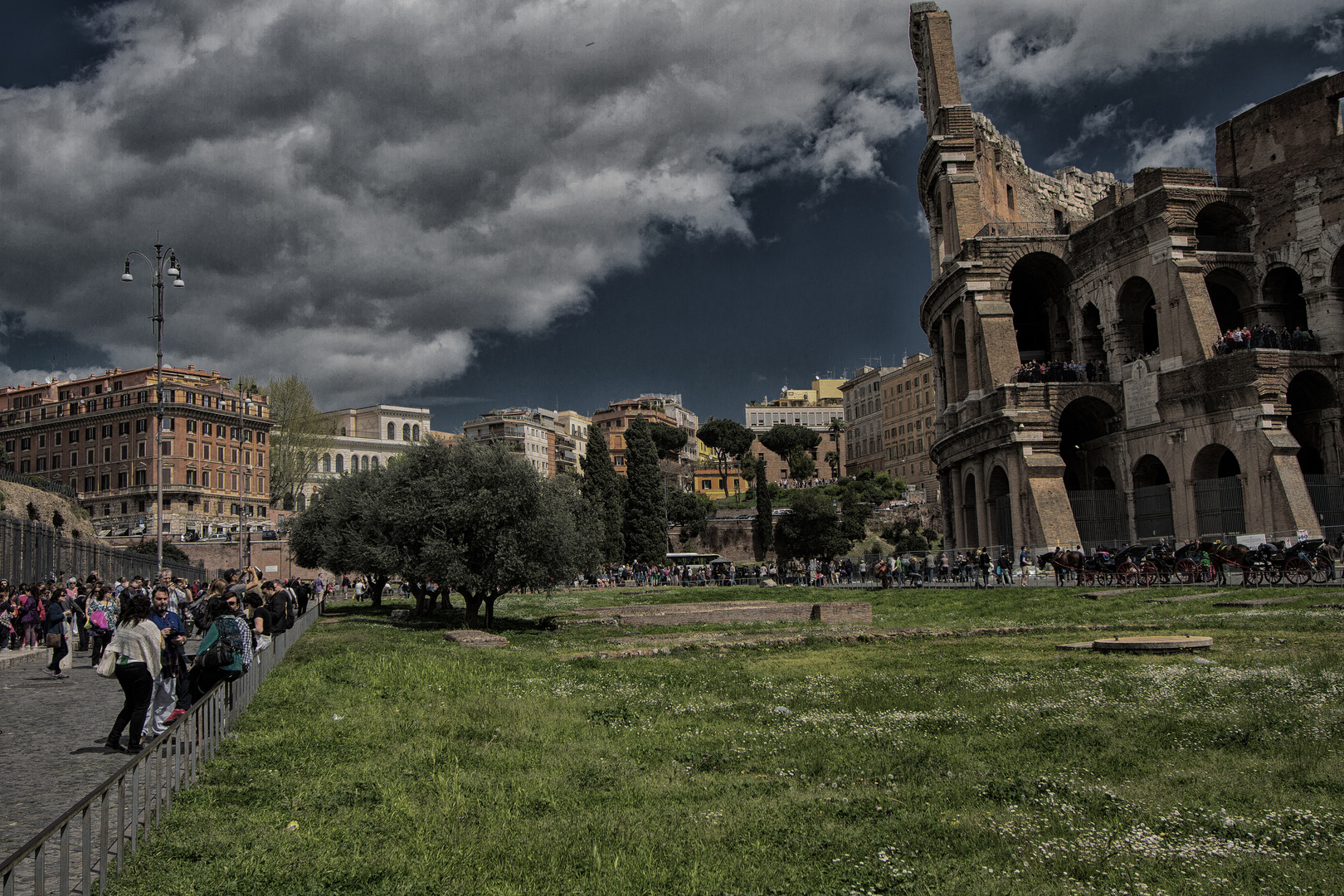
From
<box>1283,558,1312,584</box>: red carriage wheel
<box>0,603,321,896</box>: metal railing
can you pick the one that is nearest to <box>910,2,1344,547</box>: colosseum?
<box>1283,558,1312,584</box>: red carriage wheel

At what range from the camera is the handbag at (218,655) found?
32.4 ft

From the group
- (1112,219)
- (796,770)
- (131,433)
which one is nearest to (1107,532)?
(1112,219)

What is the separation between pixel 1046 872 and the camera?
18.5 ft

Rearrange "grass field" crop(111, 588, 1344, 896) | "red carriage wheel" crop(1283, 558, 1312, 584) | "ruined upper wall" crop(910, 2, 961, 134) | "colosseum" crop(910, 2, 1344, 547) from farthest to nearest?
"ruined upper wall" crop(910, 2, 961, 134)
"colosseum" crop(910, 2, 1344, 547)
"red carriage wheel" crop(1283, 558, 1312, 584)
"grass field" crop(111, 588, 1344, 896)

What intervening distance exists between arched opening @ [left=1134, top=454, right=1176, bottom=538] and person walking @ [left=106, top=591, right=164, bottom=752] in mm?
→ 37587

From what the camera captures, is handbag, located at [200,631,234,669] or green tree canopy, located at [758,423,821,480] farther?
green tree canopy, located at [758,423,821,480]

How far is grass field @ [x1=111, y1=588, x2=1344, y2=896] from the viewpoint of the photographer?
5.74m

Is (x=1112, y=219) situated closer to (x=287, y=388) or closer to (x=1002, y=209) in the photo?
(x=1002, y=209)

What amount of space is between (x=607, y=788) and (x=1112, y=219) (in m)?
41.3

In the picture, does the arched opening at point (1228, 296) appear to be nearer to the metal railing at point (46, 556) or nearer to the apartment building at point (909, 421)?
the metal railing at point (46, 556)

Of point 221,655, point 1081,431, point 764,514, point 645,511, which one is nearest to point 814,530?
point 764,514

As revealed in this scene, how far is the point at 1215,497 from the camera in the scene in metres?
35.6

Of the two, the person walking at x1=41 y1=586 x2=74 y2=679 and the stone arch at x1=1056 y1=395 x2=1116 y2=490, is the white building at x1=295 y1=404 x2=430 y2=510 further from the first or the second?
the person walking at x1=41 y1=586 x2=74 y2=679

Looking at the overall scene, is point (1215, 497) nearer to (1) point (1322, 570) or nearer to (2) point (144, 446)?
(1) point (1322, 570)
